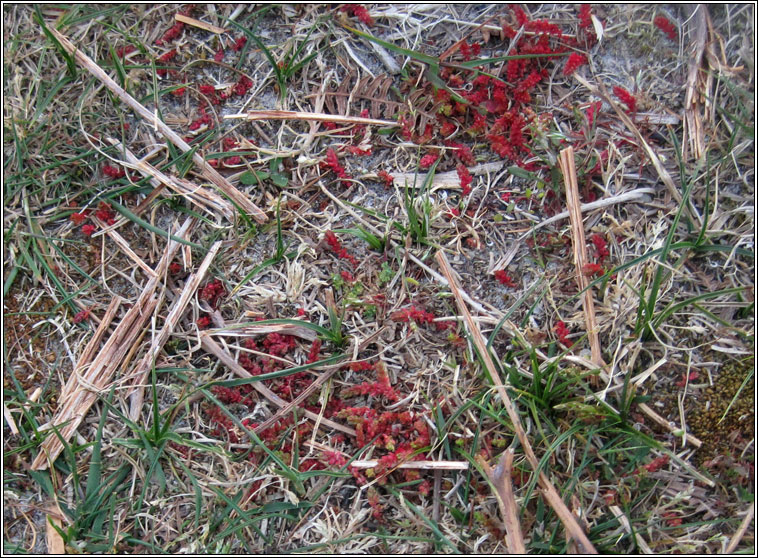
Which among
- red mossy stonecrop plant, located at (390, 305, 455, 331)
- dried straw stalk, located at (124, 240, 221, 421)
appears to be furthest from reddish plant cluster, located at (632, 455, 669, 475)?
dried straw stalk, located at (124, 240, 221, 421)

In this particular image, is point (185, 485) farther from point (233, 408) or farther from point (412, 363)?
point (412, 363)

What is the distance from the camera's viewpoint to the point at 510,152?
8.82 ft

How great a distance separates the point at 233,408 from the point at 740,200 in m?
2.49

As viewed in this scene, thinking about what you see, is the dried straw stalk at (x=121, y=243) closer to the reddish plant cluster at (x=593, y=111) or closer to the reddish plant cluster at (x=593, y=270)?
the reddish plant cluster at (x=593, y=270)

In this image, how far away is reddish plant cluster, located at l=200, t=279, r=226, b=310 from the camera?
2645mm

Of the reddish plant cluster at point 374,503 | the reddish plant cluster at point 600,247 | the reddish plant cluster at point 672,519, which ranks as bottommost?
the reddish plant cluster at point 374,503

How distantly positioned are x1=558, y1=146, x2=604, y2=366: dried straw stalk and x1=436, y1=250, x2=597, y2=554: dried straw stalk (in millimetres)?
462

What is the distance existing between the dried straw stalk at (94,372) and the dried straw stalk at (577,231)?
1.92 m

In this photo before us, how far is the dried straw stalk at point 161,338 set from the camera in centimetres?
258

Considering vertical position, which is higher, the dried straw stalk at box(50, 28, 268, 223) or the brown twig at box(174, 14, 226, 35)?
the brown twig at box(174, 14, 226, 35)

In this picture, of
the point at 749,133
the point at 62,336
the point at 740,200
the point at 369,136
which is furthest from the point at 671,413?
the point at 62,336

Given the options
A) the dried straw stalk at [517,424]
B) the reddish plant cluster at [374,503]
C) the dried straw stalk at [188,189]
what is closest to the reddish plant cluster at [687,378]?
the dried straw stalk at [517,424]

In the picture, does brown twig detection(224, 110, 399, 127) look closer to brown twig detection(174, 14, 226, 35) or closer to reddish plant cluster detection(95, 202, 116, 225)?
brown twig detection(174, 14, 226, 35)

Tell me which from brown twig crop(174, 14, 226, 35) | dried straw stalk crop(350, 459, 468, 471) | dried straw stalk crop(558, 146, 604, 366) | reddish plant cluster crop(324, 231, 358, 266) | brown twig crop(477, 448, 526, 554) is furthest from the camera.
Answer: brown twig crop(174, 14, 226, 35)
